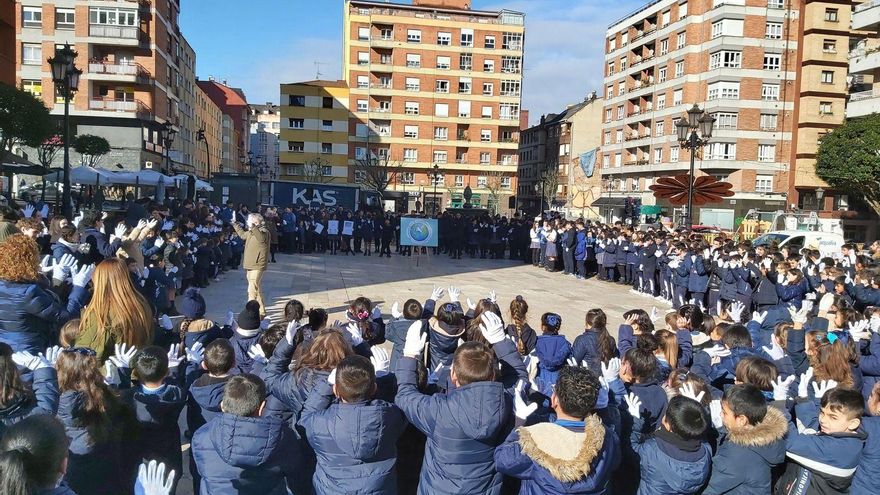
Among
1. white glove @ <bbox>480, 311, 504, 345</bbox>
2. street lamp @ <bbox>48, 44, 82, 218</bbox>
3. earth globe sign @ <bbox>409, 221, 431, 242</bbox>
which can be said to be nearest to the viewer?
white glove @ <bbox>480, 311, 504, 345</bbox>

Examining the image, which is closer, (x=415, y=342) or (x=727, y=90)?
(x=415, y=342)

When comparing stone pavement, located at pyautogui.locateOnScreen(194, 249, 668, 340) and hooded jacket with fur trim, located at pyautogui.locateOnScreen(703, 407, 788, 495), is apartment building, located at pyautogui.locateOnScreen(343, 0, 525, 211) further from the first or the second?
hooded jacket with fur trim, located at pyautogui.locateOnScreen(703, 407, 788, 495)

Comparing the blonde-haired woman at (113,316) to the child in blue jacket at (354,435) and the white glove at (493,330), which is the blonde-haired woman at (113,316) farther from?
the white glove at (493,330)

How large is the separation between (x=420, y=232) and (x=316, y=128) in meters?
46.7

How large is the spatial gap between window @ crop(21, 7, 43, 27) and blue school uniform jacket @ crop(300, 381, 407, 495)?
51415 mm

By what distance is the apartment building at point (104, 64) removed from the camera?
4412cm

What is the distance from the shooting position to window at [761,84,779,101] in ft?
161

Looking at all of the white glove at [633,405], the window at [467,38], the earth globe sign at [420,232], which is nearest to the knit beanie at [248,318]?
the white glove at [633,405]

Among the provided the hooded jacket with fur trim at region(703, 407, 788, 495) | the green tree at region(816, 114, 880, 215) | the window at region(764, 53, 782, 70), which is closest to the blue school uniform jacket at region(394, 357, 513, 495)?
the hooded jacket with fur trim at region(703, 407, 788, 495)

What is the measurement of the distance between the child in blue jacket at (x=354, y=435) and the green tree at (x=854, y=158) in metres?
45.7

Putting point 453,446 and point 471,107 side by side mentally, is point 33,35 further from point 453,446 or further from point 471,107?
point 453,446

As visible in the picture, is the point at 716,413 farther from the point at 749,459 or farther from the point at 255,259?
the point at 255,259

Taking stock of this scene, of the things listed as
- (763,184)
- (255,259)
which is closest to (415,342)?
(255,259)

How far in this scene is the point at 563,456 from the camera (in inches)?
126
